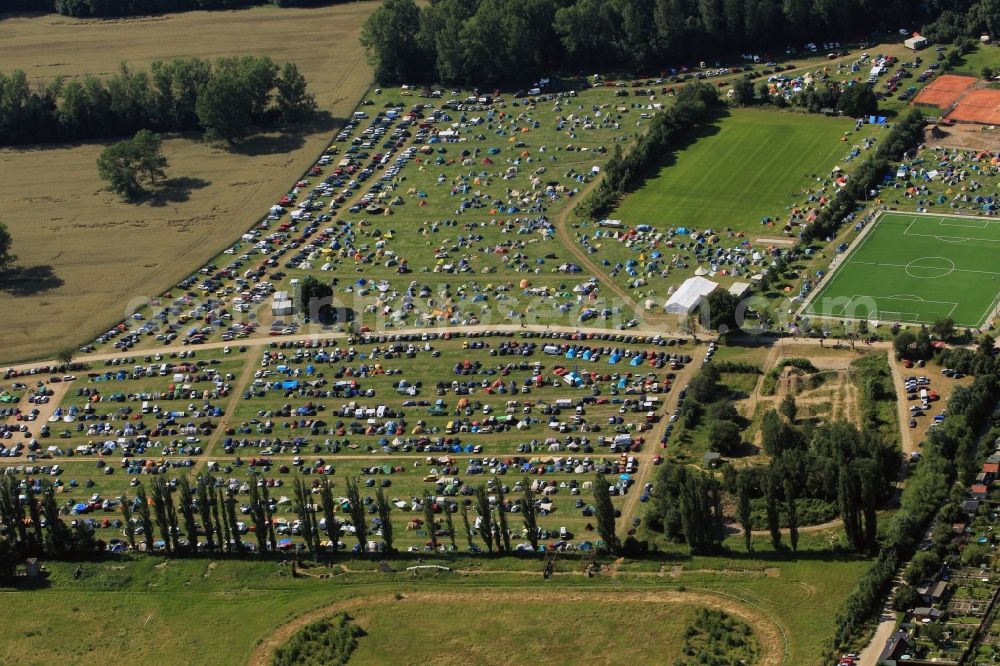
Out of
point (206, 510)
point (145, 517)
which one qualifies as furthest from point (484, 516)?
point (145, 517)

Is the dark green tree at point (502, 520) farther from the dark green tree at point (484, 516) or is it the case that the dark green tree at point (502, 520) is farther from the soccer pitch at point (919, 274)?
the soccer pitch at point (919, 274)

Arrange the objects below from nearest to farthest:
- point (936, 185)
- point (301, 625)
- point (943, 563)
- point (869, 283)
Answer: point (943, 563)
point (301, 625)
point (869, 283)
point (936, 185)

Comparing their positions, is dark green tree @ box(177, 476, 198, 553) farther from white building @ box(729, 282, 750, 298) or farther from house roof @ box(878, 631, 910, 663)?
house roof @ box(878, 631, 910, 663)

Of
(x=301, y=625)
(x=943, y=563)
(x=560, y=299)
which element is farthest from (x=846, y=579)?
(x=560, y=299)

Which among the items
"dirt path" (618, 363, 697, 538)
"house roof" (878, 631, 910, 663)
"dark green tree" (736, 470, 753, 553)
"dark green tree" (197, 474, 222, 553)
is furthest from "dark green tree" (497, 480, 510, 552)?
"house roof" (878, 631, 910, 663)

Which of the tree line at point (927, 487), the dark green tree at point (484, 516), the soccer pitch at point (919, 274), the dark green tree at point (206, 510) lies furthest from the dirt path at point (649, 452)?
the dark green tree at point (206, 510)

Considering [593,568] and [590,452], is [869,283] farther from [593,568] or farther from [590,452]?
[593,568]
